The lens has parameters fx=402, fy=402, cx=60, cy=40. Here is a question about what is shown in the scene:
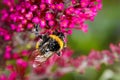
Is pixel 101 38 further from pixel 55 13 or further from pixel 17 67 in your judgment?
pixel 55 13

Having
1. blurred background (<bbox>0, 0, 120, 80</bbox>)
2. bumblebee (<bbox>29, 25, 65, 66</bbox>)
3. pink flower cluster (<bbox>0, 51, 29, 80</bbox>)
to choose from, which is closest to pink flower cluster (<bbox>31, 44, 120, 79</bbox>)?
pink flower cluster (<bbox>0, 51, 29, 80</bbox>)

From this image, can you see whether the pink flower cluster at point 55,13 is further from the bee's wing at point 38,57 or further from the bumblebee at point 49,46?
the bee's wing at point 38,57

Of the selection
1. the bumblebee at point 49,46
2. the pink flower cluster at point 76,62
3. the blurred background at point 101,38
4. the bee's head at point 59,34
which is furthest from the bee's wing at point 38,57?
the blurred background at point 101,38

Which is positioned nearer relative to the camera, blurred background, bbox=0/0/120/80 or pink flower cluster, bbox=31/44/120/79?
pink flower cluster, bbox=31/44/120/79

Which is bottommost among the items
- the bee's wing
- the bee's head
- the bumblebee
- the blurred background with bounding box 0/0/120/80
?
the blurred background with bounding box 0/0/120/80

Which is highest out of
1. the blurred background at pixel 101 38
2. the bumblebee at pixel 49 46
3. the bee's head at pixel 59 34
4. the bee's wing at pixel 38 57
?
the bee's head at pixel 59 34

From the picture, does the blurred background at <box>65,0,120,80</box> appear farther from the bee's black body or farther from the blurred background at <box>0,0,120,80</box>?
the bee's black body

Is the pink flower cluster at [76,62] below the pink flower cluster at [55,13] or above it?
below
